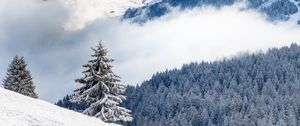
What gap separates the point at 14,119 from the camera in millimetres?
28672

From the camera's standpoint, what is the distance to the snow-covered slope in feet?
95.1

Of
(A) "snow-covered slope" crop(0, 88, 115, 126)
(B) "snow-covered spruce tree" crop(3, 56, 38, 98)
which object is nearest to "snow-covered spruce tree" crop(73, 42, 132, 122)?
(A) "snow-covered slope" crop(0, 88, 115, 126)

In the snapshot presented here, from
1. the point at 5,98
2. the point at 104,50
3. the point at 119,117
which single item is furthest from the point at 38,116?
the point at 104,50

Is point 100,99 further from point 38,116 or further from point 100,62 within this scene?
point 38,116

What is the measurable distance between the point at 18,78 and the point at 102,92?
25.6m

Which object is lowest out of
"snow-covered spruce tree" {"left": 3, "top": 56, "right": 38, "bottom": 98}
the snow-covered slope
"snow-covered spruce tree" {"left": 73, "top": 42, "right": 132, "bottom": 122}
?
the snow-covered slope

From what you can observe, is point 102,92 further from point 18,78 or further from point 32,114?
point 18,78

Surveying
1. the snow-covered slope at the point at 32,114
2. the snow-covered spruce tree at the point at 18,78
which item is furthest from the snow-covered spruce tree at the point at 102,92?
the snow-covered spruce tree at the point at 18,78

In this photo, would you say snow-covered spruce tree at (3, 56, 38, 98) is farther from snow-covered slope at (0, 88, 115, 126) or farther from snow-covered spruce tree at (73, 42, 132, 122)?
snow-covered slope at (0, 88, 115, 126)

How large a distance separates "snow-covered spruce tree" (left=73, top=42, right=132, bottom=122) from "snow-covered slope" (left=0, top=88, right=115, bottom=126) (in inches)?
391

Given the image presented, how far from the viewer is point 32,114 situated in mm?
31016

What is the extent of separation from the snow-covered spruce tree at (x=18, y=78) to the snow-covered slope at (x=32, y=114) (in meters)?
33.5

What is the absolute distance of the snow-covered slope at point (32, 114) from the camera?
29.0 metres

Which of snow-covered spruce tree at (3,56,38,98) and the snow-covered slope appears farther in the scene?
snow-covered spruce tree at (3,56,38,98)
